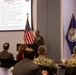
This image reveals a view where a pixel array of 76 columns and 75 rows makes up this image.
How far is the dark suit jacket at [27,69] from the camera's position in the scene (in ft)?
7.52

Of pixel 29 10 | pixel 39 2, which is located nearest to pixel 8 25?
pixel 29 10

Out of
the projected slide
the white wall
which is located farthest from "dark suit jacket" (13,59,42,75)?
the projected slide

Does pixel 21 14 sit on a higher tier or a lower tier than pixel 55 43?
higher

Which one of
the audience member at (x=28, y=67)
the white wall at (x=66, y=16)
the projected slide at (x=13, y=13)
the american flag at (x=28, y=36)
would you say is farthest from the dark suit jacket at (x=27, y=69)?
the projected slide at (x=13, y=13)

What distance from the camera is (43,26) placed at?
9.96 meters

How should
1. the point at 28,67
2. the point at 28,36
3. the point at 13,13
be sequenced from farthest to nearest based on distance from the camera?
1. the point at 13,13
2. the point at 28,36
3. the point at 28,67

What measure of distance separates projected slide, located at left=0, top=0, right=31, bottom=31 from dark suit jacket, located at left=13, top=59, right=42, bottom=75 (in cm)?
790

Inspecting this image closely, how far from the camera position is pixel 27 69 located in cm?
232

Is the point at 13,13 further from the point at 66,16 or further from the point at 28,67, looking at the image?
the point at 28,67

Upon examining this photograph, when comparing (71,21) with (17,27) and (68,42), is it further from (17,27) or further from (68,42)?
(17,27)

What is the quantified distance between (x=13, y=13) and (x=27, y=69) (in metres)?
8.45

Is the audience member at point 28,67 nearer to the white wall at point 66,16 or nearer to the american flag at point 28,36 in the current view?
the american flag at point 28,36

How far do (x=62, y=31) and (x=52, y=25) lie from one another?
592 mm

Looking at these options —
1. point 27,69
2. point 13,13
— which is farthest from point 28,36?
point 27,69
